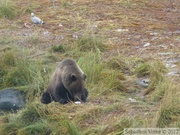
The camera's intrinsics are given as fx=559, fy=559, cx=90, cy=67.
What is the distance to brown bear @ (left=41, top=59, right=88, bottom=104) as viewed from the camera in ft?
26.9

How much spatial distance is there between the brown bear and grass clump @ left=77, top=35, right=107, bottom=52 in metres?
2.38

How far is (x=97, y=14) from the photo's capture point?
1357cm

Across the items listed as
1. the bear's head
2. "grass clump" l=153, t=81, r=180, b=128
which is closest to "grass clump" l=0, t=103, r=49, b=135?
the bear's head

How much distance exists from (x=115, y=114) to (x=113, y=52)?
3.40 m

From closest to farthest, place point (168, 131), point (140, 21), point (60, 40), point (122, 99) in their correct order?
1. point (168, 131)
2. point (122, 99)
3. point (60, 40)
4. point (140, 21)

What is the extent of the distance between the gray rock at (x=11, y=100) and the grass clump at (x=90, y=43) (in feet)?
7.24

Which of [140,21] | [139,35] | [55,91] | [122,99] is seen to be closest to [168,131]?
[122,99]

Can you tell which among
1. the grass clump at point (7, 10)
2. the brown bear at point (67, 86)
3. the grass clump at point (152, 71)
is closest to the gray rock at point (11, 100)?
the brown bear at point (67, 86)

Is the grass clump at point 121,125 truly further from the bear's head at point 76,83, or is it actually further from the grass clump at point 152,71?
the grass clump at point 152,71

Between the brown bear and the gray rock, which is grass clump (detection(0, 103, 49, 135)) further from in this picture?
the gray rock

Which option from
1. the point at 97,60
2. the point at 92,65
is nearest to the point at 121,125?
the point at 92,65

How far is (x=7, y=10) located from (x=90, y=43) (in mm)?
3383

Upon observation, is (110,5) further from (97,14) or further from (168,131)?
(168,131)

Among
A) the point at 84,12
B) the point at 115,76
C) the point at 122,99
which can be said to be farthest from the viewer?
the point at 84,12
